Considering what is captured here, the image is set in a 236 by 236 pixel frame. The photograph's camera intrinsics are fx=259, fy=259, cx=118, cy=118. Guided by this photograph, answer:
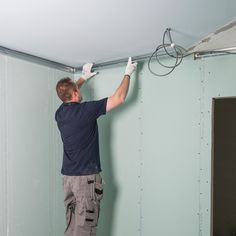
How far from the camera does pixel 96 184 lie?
6.63ft

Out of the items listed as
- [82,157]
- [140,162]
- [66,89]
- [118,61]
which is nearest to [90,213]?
[82,157]

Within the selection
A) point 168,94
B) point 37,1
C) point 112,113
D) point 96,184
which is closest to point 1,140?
point 96,184

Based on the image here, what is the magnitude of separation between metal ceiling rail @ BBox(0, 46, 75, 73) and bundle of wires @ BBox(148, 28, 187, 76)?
0.87 m

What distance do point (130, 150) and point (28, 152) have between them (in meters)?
0.87

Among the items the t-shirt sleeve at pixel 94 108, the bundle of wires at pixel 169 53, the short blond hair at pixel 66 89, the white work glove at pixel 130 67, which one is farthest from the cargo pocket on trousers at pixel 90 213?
the bundle of wires at pixel 169 53

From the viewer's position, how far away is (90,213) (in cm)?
197

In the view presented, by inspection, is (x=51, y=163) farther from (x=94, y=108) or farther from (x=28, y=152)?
(x=94, y=108)

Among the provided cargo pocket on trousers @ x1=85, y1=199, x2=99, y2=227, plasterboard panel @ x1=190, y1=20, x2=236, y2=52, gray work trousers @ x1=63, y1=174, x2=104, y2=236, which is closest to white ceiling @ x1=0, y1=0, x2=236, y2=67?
plasterboard panel @ x1=190, y1=20, x2=236, y2=52

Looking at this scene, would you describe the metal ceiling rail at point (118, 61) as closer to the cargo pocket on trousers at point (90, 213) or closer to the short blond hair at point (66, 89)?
the short blond hair at point (66, 89)

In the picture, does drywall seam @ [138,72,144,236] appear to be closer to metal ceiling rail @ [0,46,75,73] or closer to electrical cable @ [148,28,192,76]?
electrical cable @ [148,28,192,76]

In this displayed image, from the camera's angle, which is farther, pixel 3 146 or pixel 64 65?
pixel 64 65

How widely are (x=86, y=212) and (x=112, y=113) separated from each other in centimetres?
90

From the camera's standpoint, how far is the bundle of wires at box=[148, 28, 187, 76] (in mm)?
1772

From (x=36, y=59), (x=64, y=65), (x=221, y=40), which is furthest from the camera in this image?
(x=64, y=65)
